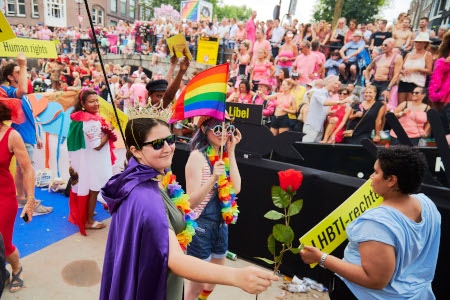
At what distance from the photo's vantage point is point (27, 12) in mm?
34219

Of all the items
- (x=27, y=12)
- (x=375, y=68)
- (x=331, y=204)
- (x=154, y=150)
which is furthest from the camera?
(x=27, y=12)

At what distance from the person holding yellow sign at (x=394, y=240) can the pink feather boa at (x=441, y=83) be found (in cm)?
357

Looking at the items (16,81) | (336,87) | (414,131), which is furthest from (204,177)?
(336,87)

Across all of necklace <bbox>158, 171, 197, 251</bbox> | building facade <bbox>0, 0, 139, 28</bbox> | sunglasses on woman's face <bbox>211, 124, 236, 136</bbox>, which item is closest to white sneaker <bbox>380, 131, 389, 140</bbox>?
sunglasses on woman's face <bbox>211, 124, 236, 136</bbox>

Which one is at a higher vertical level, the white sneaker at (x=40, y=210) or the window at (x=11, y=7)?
the window at (x=11, y=7)

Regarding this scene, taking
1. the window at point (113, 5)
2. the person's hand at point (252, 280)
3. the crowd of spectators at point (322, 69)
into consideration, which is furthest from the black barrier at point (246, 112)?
the window at point (113, 5)

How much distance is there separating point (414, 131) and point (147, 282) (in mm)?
5050

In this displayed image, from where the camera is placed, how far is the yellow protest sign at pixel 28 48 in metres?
3.94

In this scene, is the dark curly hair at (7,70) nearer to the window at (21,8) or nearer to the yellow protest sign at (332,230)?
the yellow protest sign at (332,230)

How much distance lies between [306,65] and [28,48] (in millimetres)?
5868

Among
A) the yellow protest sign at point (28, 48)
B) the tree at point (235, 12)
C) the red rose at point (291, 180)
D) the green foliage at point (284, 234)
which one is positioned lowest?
the green foliage at point (284, 234)

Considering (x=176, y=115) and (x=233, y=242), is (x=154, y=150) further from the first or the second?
(x=233, y=242)

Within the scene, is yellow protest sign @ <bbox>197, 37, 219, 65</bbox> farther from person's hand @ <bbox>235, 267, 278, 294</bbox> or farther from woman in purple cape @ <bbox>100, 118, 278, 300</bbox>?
person's hand @ <bbox>235, 267, 278, 294</bbox>

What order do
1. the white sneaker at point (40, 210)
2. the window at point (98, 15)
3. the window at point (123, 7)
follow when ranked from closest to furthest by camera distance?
the white sneaker at point (40, 210), the window at point (98, 15), the window at point (123, 7)
